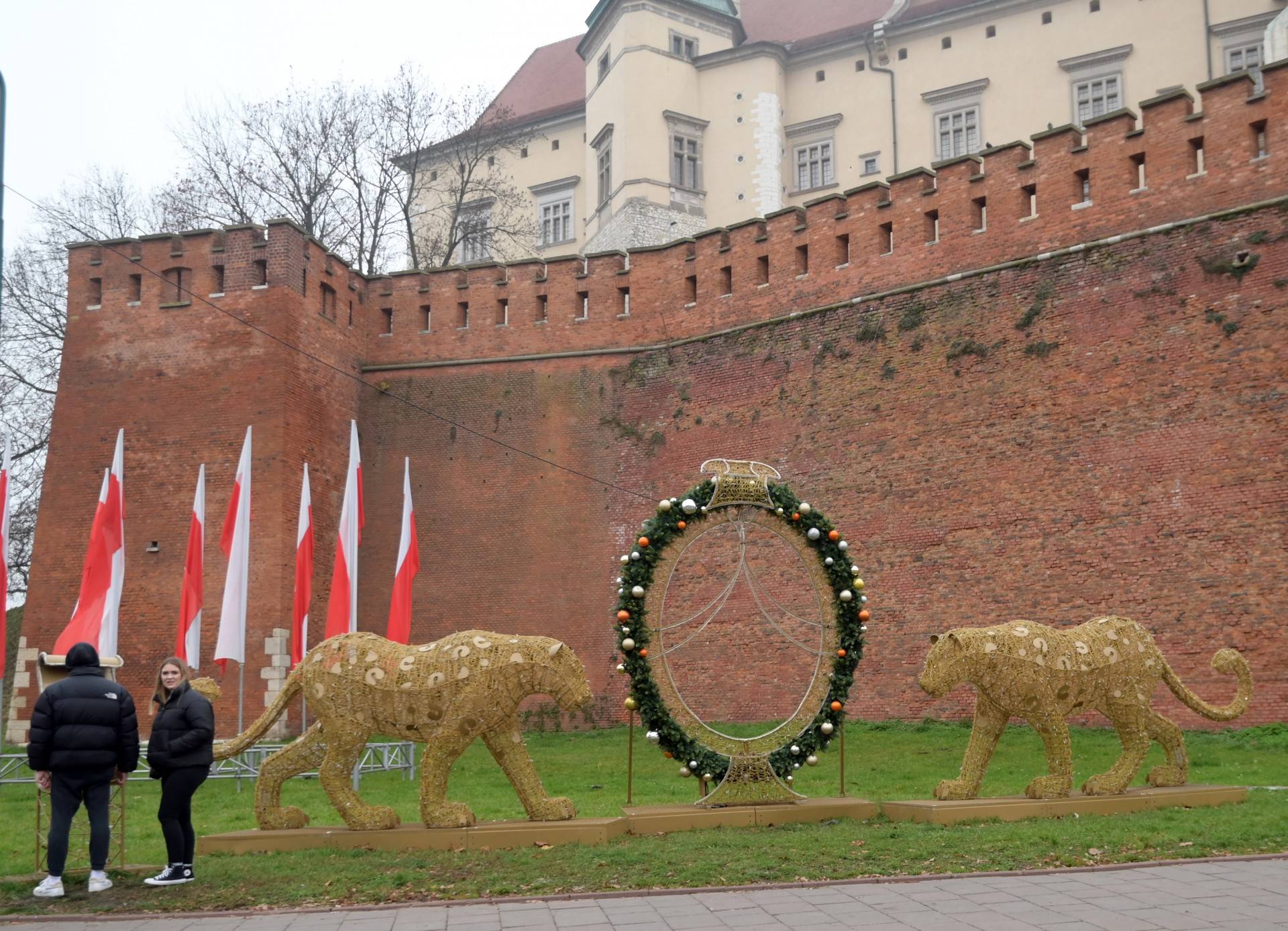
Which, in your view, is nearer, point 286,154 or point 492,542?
point 492,542

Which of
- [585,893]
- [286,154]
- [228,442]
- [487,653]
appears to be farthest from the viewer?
[286,154]

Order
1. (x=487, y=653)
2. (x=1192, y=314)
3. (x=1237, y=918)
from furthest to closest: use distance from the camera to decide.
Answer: (x=1192, y=314) → (x=487, y=653) → (x=1237, y=918)

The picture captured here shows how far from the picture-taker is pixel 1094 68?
115 ft

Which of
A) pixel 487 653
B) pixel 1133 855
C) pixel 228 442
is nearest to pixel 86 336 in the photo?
pixel 228 442

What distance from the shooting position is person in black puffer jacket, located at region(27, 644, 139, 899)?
8484mm

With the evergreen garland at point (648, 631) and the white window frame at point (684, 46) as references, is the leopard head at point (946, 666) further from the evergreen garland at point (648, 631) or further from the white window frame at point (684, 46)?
the white window frame at point (684, 46)

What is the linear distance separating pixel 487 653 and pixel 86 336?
51.7 ft

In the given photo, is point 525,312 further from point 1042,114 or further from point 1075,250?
point 1042,114

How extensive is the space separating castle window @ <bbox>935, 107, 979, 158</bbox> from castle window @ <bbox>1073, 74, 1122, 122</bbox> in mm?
2887

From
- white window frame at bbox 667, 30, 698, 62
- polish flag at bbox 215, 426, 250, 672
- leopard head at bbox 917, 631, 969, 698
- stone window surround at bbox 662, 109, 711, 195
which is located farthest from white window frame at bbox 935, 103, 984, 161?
leopard head at bbox 917, 631, 969, 698

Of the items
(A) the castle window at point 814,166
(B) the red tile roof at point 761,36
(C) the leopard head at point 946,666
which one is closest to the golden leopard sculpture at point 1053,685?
(C) the leopard head at point 946,666

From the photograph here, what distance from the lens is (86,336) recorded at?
23016 mm

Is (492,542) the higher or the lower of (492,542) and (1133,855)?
the higher

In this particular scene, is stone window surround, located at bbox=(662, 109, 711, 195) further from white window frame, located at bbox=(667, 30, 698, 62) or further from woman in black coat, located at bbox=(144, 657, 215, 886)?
woman in black coat, located at bbox=(144, 657, 215, 886)
